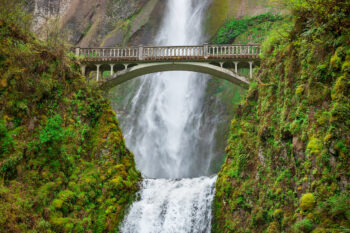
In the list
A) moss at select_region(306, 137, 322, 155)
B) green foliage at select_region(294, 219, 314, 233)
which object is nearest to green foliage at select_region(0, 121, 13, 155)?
green foliage at select_region(294, 219, 314, 233)

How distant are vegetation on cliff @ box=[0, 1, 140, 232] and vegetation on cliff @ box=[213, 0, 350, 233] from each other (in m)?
4.63

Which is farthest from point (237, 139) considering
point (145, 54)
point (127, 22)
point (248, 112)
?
point (127, 22)

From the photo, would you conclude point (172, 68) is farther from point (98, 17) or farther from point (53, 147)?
point (98, 17)

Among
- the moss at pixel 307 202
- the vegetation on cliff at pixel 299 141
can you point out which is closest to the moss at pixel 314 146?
the vegetation on cliff at pixel 299 141

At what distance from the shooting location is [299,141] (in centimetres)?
803

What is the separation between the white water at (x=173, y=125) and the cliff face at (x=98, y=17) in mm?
2836

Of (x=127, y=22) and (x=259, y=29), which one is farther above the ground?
(x=127, y=22)

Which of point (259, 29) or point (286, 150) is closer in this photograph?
point (286, 150)

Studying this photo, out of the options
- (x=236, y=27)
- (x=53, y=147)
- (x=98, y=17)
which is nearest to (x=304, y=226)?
(x=53, y=147)

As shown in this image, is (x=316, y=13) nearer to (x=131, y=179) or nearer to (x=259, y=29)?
(x=131, y=179)

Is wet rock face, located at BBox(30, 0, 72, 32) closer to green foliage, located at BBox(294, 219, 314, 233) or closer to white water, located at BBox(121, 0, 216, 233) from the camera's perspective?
white water, located at BBox(121, 0, 216, 233)

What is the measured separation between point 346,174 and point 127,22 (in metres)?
28.3

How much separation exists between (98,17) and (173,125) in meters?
15.4

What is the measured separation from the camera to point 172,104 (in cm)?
2583
